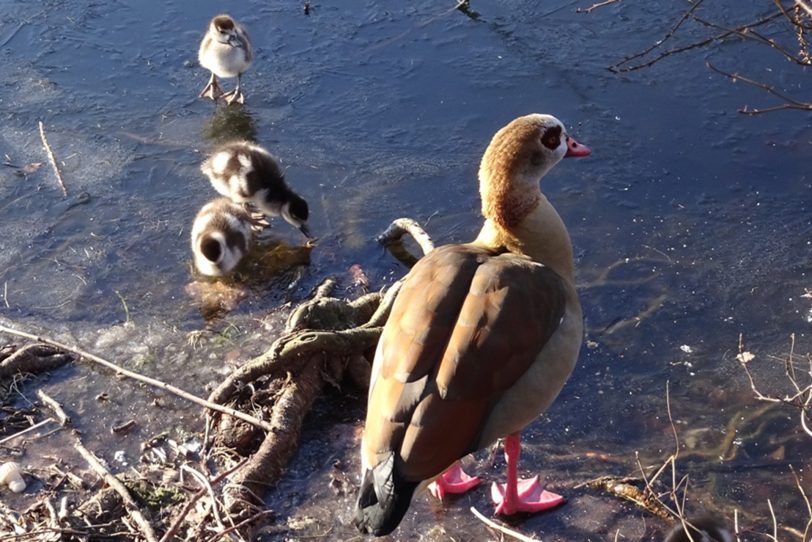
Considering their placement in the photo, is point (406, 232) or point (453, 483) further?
point (406, 232)

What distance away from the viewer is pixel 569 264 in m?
4.25

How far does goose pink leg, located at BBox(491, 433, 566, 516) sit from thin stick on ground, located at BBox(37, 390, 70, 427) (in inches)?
75.4

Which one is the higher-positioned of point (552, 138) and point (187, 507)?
point (552, 138)

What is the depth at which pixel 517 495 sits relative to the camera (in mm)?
3926

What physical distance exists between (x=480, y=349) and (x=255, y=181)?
9.14ft

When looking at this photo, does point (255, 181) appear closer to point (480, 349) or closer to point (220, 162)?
point (220, 162)

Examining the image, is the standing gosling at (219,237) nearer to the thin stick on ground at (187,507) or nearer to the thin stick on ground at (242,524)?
the thin stick on ground at (187,507)

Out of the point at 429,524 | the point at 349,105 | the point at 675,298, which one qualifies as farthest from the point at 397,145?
the point at 429,524

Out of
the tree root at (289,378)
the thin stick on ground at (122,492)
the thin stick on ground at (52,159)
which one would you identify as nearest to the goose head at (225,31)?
the thin stick on ground at (52,159)

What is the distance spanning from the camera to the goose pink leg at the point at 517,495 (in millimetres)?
3904

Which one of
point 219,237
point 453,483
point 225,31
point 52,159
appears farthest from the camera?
point 225,31

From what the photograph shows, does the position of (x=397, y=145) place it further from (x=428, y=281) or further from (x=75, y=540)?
(x=75, y=540)

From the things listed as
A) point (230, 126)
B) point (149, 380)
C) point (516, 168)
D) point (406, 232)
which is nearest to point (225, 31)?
point (230, 126)

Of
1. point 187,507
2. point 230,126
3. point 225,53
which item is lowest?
point 230,126
